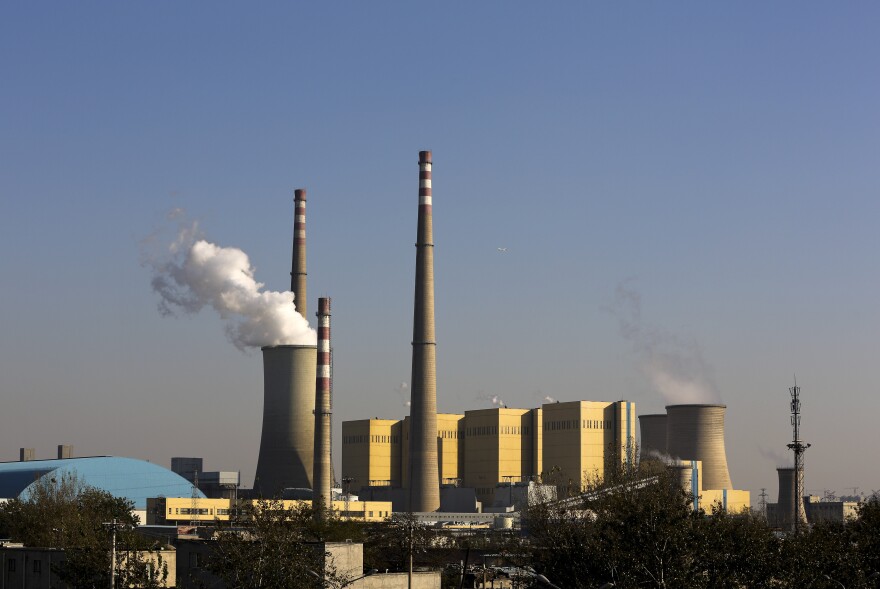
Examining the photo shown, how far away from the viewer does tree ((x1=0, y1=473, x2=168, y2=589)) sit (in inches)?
1492

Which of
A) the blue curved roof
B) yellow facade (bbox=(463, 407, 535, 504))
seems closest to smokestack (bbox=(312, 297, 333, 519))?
the blue curved roof

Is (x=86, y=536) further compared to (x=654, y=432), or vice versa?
(x=654, y=432)

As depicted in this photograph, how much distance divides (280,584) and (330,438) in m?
60.1

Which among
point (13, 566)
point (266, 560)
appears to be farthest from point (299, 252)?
point (266, 560)

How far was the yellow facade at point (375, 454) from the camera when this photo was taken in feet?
386

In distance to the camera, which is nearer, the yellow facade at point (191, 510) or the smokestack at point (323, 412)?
the smokestack at point (323, 412)

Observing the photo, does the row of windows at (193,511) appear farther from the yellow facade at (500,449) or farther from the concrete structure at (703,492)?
the concrete structure at (703,492)

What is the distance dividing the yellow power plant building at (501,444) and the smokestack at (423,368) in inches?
418

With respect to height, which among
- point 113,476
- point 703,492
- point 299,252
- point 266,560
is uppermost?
point 299,252

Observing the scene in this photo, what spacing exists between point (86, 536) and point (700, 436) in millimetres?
67453

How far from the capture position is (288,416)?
9225 centimetres

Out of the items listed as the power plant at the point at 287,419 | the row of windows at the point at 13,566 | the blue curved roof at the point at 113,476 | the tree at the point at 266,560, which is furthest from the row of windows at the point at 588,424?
the tree at the point at 266,560

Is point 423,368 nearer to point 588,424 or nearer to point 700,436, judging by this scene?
point 588,424

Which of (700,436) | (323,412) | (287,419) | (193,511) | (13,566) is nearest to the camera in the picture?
(13,566)
